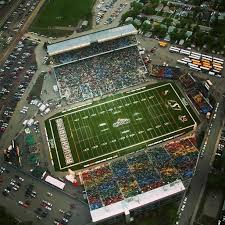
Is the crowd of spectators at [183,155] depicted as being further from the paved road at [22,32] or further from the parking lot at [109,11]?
the paved road at [22,32]

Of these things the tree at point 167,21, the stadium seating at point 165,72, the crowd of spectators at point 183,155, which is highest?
the tree at point 167,21

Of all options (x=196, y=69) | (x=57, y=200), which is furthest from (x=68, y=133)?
(x=196, y=69)

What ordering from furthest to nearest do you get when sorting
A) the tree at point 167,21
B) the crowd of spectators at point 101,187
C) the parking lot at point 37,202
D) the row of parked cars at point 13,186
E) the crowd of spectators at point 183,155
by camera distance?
the tree at point 167,21
the row of parked cars at point 13,186
the crowd of spectators at point 183,155
the parking lot at point 37,202
the crowd of spectators at point 101,187

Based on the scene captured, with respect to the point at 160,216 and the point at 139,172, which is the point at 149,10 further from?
the point at 160,216

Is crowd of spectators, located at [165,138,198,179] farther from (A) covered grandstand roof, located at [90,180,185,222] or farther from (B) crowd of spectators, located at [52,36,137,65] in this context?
(B) crowd of spectators, located at [52,36,137,65]

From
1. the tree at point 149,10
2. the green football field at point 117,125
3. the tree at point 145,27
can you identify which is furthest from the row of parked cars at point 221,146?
the tree at point 149,10

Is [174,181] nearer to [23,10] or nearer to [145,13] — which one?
[145,13]

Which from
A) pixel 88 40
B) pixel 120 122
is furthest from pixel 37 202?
pixel 88 40
